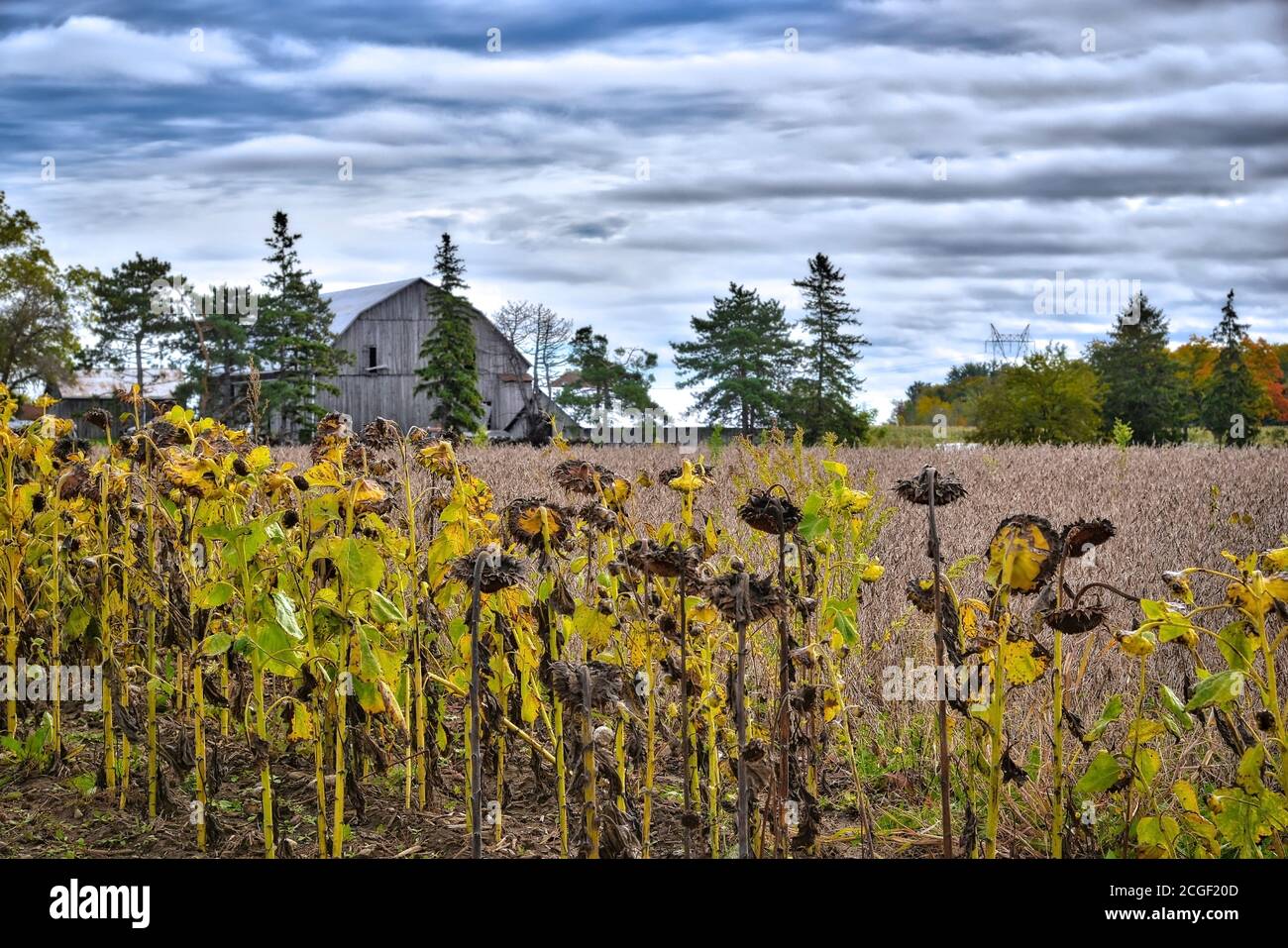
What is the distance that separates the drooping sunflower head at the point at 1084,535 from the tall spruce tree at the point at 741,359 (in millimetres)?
41072

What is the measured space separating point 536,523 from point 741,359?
4313 cm

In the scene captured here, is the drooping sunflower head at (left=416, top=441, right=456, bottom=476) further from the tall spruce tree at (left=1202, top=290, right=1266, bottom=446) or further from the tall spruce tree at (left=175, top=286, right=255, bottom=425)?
the tall spruce tree at (left=1202, top=290, right=1266, bottom=446)

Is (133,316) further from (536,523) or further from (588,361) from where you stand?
(536,523)

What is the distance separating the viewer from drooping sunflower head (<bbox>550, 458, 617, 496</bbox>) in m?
3.23

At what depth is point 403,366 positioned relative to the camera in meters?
45.6

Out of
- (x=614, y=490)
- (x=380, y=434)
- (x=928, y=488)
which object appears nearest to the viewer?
(x=928, y=488)

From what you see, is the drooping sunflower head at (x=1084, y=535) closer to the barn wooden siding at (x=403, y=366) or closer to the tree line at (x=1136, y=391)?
the tree line at (x=1136, y=391)

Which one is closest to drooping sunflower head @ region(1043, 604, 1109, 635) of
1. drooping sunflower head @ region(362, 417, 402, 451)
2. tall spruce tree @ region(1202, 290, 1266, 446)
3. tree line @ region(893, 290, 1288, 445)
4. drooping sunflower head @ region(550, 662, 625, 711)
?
drooping sunflower head @ region(550, 662, 625, 711)

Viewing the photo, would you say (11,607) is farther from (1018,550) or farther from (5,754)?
(1018,550)

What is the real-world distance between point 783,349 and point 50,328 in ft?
95.4

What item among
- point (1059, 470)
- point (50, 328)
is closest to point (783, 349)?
point (50, 328)

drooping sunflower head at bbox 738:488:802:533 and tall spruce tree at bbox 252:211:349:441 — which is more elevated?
tall spruce tree at bbox 252:211:349:441

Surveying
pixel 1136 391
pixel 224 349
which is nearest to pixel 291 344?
pixel 224 349

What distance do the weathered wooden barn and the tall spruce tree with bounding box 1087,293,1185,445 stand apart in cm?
2256
